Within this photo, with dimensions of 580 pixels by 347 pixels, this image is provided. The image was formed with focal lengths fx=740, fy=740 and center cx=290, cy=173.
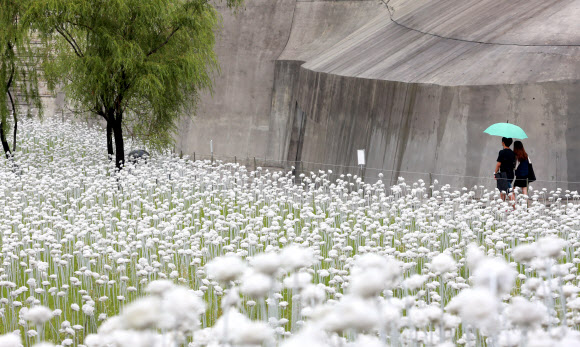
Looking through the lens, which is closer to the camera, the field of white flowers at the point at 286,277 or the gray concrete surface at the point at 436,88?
the field of white flowers at the point at 286,277

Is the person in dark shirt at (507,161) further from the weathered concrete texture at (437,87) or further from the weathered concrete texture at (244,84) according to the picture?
the weathered concrete texture at (244,84)

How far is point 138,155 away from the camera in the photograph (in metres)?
21.7

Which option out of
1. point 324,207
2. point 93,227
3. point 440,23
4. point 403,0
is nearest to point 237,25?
point 403,0

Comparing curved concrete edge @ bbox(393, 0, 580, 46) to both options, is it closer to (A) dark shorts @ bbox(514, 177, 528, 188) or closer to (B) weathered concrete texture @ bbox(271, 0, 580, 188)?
(B) weathered concrete texture @ bbox(271, 0, 580, 188)

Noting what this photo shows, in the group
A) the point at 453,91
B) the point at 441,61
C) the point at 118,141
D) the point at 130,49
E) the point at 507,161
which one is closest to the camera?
the point at 507,161

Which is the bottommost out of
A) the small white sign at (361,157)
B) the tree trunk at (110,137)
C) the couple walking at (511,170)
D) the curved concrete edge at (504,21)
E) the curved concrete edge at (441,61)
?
the tree trunk at (110,137)

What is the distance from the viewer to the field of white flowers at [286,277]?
3.10 m

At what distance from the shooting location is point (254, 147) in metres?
26.7

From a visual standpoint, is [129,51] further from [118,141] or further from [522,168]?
[522,168]

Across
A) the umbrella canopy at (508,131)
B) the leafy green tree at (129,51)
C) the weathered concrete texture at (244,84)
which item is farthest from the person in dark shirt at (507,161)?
the weathered concrete texture at (244,84)

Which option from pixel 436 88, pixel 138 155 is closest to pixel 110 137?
pixel 138 155

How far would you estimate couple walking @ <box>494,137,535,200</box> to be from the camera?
13.8m

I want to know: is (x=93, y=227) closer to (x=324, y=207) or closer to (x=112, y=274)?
(x=112, y=274)

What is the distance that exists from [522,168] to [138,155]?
38.6ft
